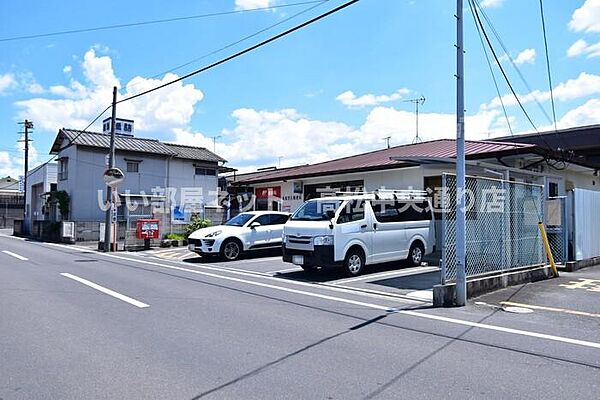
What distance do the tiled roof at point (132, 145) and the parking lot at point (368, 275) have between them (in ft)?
61.4

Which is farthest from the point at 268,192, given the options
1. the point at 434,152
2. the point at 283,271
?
the point at 283,271

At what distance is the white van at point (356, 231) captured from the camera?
10758 millimetres

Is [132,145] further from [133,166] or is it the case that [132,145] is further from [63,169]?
[63,169]

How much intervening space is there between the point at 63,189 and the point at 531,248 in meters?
30.4

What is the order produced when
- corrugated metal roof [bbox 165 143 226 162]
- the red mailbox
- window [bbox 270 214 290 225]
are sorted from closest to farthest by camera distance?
window [bbox 270 214 290 225]
the red mailbox
corrugated metal roof [bbox 165 143 226 162]

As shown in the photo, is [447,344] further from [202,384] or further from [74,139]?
[74,139]

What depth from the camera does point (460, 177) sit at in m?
7.88

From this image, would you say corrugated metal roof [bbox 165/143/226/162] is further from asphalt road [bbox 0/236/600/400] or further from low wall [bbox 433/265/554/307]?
low wall [bbox 433/265/554/307]

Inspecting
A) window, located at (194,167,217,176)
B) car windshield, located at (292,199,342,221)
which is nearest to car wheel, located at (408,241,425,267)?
car windshield, located at (292,199,342,221)

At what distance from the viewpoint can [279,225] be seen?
16297 millimetres

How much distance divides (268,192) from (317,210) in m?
10.7

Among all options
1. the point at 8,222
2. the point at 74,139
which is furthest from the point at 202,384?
the point at 8,222

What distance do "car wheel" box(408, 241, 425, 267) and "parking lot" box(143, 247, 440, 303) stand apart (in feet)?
0.67

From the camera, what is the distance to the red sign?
2144 cm
